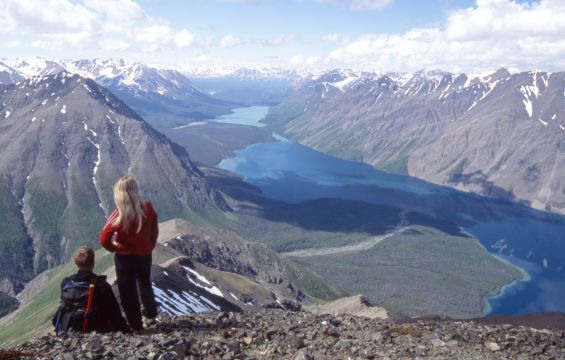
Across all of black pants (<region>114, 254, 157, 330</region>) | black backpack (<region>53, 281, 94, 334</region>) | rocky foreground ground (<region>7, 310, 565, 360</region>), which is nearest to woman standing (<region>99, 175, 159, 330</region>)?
black pants (<region>114, 254, 157, 330</region>)

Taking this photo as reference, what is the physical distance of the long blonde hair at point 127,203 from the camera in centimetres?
1709

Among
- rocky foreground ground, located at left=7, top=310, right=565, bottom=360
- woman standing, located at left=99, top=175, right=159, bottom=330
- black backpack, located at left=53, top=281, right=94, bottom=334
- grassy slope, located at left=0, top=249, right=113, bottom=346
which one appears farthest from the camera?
grassy slope, located at left=0, top=249, right=113, bottom=346

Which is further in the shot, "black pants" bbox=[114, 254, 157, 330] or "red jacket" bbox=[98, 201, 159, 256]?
"black pants" bbox=[114, 254, 157, 330]

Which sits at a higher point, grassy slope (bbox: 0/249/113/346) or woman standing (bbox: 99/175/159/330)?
woman standing (bbox: 99/175/159/330)

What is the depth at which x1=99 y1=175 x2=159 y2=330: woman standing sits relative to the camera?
1722 cm

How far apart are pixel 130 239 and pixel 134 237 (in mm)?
141

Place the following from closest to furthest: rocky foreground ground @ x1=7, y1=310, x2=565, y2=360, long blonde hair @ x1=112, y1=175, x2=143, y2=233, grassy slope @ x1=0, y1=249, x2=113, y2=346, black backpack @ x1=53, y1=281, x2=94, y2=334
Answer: rocky foreground ground @ x1=7, y1=310, x2=565, y2=360 → black backpack @ x1=53, y1=281, x2=94, y2=334 → long blonde hair @ x1=112, y1=175, x2=143, y2=233 → grassy slope @ x1=0, y1=249, x2=113, y2=346

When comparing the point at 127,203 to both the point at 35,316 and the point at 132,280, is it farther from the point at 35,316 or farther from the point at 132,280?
the point at 35,316

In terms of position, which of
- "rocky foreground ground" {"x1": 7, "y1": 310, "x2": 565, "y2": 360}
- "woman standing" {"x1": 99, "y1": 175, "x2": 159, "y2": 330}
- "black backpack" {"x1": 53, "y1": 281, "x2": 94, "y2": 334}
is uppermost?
"woman standing" {"x1": 99, "y1": 175, "x2": 159, "y2": 330}

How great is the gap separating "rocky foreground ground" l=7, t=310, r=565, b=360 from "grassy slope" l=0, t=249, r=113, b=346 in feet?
283

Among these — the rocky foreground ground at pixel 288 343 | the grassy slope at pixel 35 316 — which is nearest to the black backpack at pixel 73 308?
the rocky foreground ground at pixel 288 343

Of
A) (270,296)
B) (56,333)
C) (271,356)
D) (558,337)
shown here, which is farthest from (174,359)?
(270,296)

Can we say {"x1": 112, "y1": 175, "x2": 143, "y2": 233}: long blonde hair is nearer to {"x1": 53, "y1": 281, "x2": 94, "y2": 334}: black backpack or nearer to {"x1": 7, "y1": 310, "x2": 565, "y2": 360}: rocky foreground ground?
{"x1": 53, "y1": 281, "x2": 94, "y2": 334}: black backpack

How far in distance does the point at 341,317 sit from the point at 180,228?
143 metres
